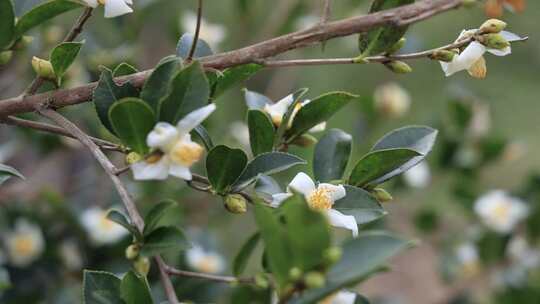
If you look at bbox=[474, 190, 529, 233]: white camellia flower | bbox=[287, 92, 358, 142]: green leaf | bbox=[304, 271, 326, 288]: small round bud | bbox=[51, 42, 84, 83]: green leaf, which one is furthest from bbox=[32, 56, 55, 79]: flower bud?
bbox=[474, 190, 529, 233]: white camellia flower

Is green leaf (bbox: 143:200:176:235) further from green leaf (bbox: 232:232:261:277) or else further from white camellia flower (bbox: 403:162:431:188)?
white camellia flower (bbox: 403:162:431:188)

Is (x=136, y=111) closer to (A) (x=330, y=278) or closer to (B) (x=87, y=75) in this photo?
(A) (x=330, y=278)

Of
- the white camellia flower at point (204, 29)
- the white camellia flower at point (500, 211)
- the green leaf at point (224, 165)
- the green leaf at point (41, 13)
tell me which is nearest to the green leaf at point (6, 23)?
the green leaf at point (41, 13)

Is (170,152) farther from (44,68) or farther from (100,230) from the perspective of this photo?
(100,230)

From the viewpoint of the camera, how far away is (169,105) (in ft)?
2.04

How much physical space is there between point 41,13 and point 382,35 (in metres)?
0.31

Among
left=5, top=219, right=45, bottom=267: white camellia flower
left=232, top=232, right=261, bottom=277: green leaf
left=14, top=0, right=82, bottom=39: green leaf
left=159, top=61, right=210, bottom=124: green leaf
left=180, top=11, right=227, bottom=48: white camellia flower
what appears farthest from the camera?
left=180, top=11, right=227, bottom=48: white camellia flower

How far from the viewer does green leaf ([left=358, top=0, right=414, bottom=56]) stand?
2.24 ft

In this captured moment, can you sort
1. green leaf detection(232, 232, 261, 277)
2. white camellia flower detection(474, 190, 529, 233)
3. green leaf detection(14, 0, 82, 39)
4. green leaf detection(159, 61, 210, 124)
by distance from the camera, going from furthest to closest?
white camellia flower detection(474, 190, 529, 233), green leaf detection(232, 232, 261, 277), green leaf detection(14, 0, 82, 39), green leaf detection(159, 61, 210, 124)

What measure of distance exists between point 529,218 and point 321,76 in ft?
5.50

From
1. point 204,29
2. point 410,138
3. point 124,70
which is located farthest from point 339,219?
point 204,29

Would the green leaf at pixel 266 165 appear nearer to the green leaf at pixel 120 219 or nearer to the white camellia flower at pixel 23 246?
the green leaf at pixel 120 219

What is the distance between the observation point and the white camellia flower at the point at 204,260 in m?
1.39

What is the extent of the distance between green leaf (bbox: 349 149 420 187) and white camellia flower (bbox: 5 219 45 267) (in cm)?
77
